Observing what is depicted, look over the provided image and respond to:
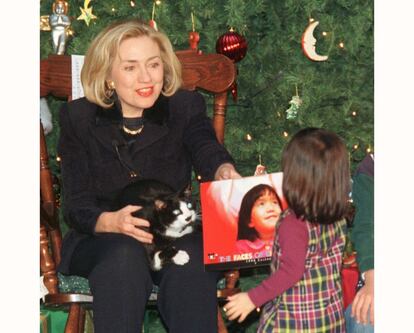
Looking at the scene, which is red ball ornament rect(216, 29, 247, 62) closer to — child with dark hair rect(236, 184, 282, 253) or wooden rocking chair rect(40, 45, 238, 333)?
wooden rocking chair rect(40, 45, 238, 333)

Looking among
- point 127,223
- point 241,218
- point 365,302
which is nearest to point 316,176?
point 241,218

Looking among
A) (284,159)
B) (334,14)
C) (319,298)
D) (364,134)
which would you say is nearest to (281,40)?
(334,14)

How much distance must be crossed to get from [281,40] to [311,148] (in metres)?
0.73

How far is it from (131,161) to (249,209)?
1.30ft

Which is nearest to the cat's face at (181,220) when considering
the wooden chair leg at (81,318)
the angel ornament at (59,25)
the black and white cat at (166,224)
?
the black and white cat at (166,224)

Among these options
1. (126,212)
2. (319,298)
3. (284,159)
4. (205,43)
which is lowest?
(319,298)

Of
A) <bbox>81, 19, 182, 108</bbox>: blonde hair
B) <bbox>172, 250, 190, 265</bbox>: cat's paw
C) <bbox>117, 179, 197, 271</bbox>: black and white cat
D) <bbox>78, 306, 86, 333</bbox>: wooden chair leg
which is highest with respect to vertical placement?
<bbox>81, 19, 182, 108</bbox>: blonde hair

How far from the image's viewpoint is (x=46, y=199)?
2535 mm

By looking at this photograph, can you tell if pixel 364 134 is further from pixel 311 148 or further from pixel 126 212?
pixel 126 212

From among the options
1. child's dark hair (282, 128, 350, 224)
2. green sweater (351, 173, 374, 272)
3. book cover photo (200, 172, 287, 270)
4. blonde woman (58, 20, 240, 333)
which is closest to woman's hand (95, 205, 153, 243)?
blonde woman (58, 20, 240, 333)

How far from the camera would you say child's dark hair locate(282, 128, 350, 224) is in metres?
2.03

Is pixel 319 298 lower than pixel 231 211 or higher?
lower

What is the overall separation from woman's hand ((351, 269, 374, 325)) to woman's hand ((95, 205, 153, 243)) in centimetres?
55

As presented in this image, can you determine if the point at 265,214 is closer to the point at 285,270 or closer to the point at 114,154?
the point at 285,270
